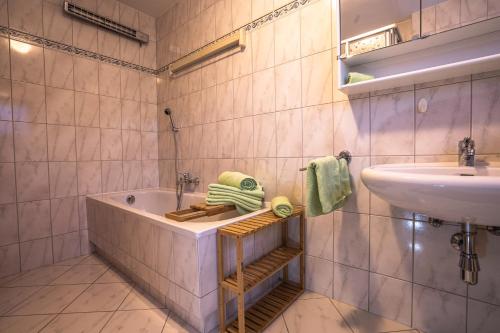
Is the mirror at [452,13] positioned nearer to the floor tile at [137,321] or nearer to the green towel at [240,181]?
the green towel at [240,181]

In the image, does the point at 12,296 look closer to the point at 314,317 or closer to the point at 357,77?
the point at 314,317

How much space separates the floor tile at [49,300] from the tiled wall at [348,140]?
47.9 inches

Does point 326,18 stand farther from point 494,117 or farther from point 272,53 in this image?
point 494,117

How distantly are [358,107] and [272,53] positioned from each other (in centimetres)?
71

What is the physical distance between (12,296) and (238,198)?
1.57 m

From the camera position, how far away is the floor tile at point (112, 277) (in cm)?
165

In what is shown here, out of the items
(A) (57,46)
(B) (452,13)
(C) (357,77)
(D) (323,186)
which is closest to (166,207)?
(A) (57,46)

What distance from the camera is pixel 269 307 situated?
130 centimetres

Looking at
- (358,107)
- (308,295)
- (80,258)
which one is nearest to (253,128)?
(358,107)

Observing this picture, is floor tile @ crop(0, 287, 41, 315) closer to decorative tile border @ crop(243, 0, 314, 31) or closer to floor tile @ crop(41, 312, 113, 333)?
floor tile @ crop(41, 312, 113, 333)

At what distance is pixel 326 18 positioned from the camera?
133cm

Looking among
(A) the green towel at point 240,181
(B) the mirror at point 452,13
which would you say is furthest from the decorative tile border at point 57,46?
(B) the mirror at point 452,13

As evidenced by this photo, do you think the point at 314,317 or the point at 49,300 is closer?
the point at 314,317

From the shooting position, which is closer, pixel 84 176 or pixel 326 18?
pixel 326 18
